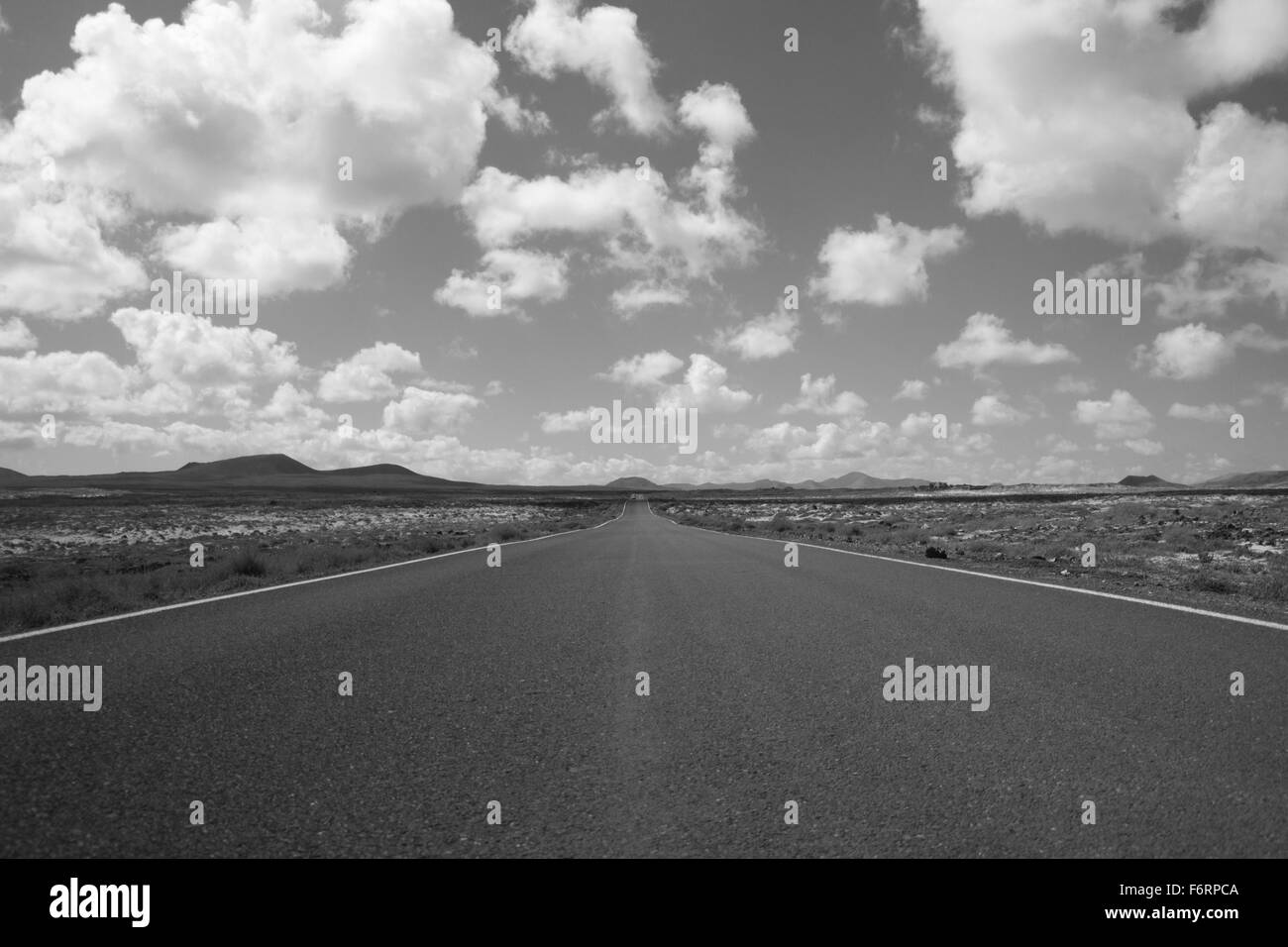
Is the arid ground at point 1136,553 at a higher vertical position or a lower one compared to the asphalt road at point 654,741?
lower

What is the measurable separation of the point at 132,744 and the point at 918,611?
7519mm

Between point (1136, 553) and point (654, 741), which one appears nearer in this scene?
point (654, 741)

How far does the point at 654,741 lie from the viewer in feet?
13.9

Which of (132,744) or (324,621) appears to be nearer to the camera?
(132,744)

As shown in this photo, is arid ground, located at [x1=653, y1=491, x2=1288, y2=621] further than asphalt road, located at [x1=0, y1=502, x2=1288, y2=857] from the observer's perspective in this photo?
Yes

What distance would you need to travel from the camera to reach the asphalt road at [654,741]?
9.92 feet

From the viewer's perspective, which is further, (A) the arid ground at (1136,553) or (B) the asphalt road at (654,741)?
(A) the arid ground at (1136,553)

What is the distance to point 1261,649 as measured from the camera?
240 inches

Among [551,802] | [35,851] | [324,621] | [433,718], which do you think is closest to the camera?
[35,851]

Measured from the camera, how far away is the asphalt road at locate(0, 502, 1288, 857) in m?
3.02

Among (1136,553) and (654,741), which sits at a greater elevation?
(654,741)
